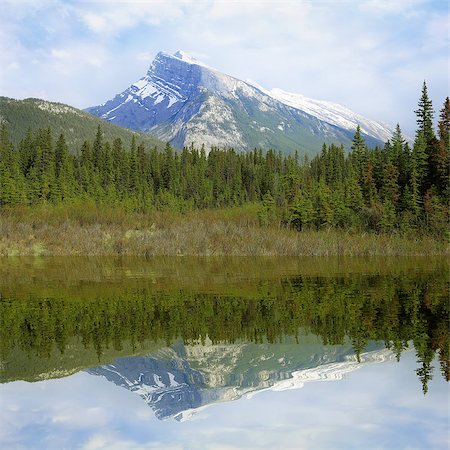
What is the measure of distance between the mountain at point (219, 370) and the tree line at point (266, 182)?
56040 mm

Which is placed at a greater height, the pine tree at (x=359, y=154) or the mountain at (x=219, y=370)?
the pine tree at (x=359, y=154)

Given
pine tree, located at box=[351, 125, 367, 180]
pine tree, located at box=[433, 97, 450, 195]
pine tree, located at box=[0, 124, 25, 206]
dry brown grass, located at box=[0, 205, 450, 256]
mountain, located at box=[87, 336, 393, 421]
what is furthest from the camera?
pine tree, located at box=[351, 125, 367, 180]

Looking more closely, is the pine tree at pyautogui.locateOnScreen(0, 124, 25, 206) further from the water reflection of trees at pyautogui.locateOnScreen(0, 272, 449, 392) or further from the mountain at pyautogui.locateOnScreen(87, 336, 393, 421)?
the mountain at pyautogui.locateOnScreen(87, 336, 393, 421)

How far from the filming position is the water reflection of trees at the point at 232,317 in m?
17.4

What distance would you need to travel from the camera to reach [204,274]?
37.2 meters

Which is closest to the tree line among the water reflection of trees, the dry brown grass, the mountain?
the dry brown grass

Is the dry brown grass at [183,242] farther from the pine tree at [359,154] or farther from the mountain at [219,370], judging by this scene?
the mountain at [219,370]

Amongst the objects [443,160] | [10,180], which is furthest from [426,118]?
[10,180]

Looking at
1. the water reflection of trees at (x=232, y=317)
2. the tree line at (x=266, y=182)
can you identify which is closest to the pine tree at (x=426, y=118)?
the tree line at (x=266, y=182)

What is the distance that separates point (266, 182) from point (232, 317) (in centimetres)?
13288

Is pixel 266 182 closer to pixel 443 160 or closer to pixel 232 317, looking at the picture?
pixel 443 160

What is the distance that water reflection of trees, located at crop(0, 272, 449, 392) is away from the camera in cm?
1744

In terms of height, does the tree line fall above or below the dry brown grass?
above

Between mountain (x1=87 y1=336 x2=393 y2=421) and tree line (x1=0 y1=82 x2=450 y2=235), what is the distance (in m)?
56.0
